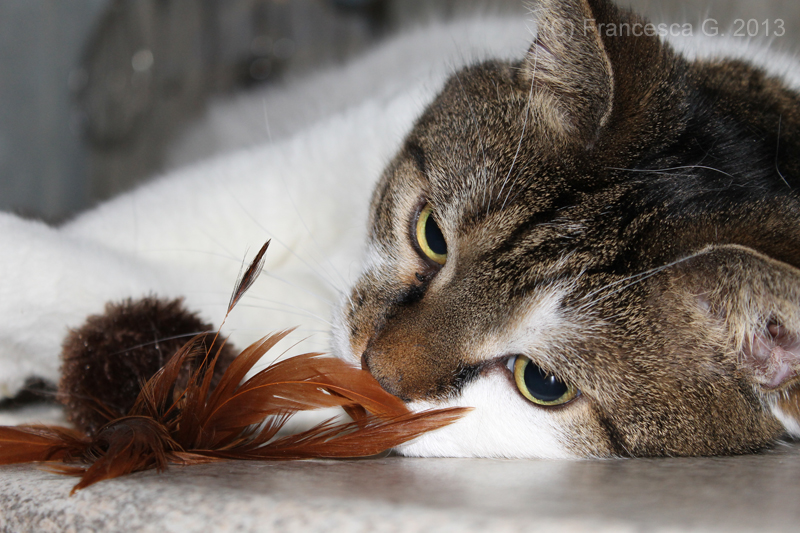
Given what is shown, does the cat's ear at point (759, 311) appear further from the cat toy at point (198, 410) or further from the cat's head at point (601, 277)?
the cat toy at point (198, 410)

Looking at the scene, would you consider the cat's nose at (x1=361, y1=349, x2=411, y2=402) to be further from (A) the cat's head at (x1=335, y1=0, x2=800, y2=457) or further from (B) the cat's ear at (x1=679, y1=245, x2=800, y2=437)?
(B) the cat's ear at (x1=679, y1=245, x2=800, y2=437)

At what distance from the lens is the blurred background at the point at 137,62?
2436mm

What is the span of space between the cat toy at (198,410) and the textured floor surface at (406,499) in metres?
0.07

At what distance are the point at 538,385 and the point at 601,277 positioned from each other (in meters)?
0.23

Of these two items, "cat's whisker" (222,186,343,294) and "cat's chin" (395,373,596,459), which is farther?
"cat's whisker" (222,186,343,294)

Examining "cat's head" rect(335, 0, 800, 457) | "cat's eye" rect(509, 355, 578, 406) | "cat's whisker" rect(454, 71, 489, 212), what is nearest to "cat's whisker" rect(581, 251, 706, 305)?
"cat's head" rect(335, 0, 800, 457)

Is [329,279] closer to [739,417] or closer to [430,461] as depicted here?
[430,461]

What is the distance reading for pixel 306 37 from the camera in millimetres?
3387

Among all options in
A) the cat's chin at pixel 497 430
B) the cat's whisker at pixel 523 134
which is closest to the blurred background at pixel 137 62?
the cat's whisker at pixel 523 134

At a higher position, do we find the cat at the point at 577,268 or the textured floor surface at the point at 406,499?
the cat at the point at 577,268

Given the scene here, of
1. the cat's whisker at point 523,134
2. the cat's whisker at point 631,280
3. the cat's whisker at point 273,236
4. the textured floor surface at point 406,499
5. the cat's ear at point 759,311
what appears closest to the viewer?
the textured floor surface at point 406,499

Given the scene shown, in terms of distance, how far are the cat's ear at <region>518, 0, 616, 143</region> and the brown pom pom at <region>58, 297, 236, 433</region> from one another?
83cm

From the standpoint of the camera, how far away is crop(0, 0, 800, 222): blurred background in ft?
7.99

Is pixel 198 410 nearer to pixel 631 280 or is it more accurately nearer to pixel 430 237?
pixel 430 237
